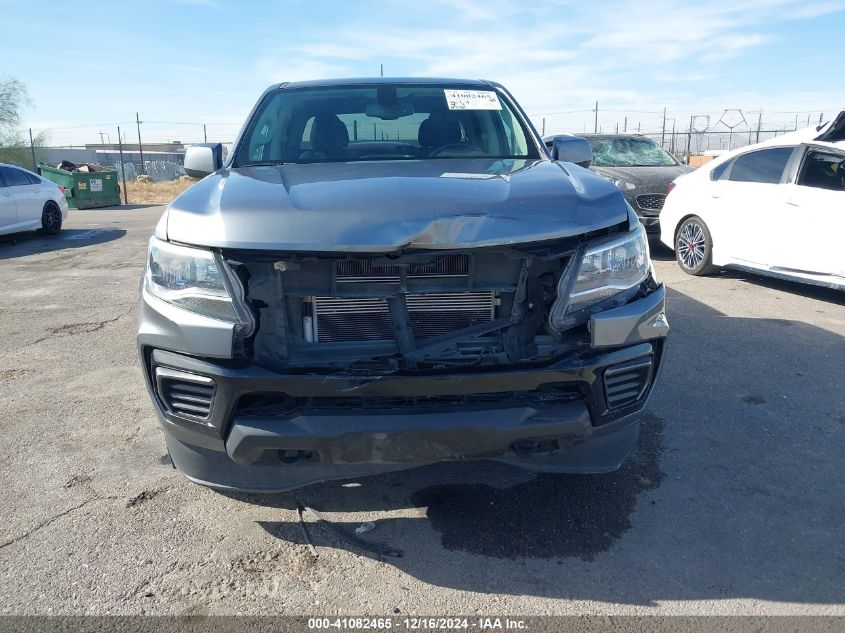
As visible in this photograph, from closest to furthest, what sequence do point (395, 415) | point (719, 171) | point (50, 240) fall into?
point (395, 415) < point (719, 171) < point (50, 240)

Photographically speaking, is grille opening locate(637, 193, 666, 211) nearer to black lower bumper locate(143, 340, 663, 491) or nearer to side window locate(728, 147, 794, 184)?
side window locate(728, 147, 794, 184)

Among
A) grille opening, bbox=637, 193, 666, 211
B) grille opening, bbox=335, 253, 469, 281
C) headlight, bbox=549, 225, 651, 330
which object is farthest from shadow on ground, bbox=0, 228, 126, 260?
headlight, bbox=549, 225, 651, 330

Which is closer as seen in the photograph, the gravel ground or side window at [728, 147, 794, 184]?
the gravel ground

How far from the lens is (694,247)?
787 centimetres

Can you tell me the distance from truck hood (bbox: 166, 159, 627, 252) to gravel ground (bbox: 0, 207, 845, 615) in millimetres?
1242

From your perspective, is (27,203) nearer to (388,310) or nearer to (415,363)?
(388,310)

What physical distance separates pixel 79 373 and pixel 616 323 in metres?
3.95

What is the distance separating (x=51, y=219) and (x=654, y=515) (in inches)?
546

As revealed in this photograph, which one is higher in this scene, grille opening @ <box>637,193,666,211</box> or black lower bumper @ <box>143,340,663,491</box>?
grille opening @ <box>637,193,666,211</box>

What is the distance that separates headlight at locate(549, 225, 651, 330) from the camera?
2371mm

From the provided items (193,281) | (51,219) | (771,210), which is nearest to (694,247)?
(771,210)

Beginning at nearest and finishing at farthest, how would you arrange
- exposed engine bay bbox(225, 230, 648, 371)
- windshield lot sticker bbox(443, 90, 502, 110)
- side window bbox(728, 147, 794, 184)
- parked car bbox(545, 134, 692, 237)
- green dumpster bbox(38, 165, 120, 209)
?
exposed engine bay bbox(225, 230, 648, 371)
windshield lot sticker bbox(443, 90, 502, 110)
side window bbox(728, 147, 794, 184)
parked car bbox(545, 134, 692, 237)
green dumpster bbox(38, 165, 120, 209)

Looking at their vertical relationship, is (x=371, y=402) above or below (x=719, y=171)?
below

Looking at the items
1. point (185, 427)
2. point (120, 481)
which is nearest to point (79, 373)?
point (120, 481)
